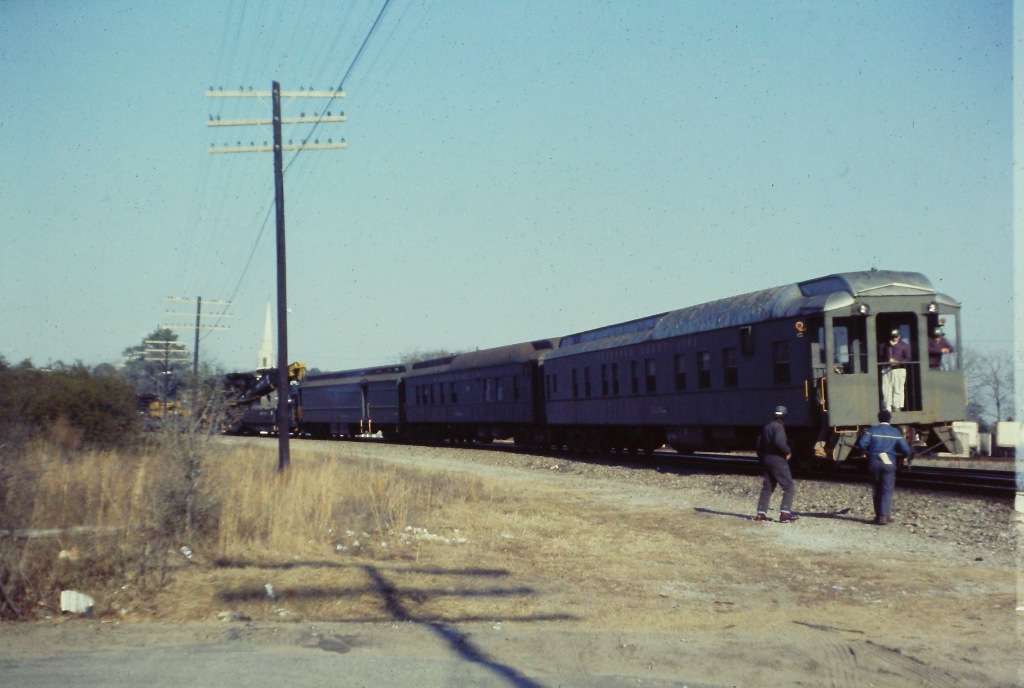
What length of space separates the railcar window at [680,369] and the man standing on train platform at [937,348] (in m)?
5.76

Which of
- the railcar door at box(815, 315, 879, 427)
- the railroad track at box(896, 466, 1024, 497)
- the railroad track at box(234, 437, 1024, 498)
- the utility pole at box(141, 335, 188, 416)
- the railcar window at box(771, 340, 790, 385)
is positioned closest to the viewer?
the railroad track at box(896, 466, 1024, 497)

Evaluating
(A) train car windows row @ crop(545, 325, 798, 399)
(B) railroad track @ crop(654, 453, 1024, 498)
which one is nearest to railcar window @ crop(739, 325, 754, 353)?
(A) train car windows row @ crop(545, 325, 798, 399)

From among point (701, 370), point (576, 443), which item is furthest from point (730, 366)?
point (576, 443)

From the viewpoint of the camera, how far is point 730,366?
20.6 metres

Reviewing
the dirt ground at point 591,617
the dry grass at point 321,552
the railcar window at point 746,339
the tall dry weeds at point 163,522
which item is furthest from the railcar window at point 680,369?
the dirt ground at point 591,617

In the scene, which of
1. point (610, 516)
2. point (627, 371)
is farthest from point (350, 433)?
point (610, 516)

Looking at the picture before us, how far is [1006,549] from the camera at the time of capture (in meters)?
11.0

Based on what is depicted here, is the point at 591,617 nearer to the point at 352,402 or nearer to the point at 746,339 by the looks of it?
the point at 746,339

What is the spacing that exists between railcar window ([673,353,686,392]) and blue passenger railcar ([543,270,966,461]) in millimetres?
23

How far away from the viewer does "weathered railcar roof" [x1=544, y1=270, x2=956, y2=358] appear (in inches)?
700

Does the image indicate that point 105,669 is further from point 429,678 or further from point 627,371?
point 627,371

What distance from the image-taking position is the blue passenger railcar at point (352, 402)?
148 ft

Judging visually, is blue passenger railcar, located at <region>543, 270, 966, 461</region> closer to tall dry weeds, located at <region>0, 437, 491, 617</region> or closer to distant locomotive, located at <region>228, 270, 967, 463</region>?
distant locomotive, located at <region>228, 270, 967, 463</region>

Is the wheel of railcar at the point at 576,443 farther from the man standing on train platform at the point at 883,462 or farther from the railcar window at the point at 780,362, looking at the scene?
the man standing on train platform at the point at 883,462
